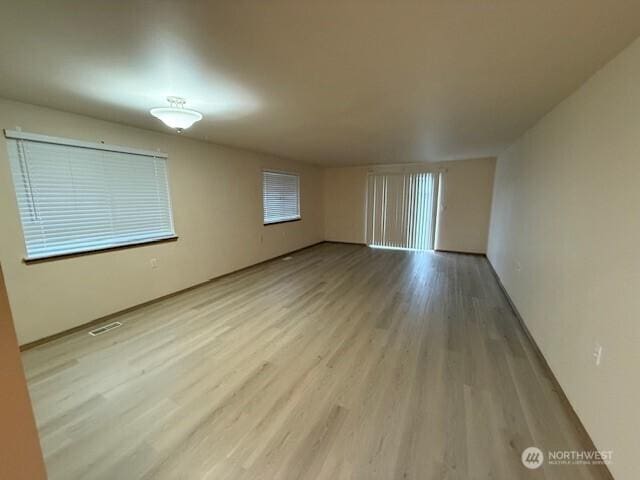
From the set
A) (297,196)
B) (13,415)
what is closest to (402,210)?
(297,196)

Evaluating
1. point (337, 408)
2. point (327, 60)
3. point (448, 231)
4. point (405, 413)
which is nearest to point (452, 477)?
point (405, 413)

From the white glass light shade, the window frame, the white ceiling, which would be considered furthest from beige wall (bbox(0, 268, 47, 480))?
the window frame

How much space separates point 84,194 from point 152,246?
0.91 metres

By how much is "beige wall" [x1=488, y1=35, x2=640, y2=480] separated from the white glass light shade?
2.79 m

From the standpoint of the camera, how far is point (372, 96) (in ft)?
6.96

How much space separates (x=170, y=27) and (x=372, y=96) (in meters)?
1.44

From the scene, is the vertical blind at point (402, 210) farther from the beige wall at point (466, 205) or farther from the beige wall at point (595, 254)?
→ the beige wall at point (595, 254)

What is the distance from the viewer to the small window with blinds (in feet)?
17.5

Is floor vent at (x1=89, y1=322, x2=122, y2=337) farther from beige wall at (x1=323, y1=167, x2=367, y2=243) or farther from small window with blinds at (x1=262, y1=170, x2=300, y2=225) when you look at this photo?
beige wall at (x1=323, y1=167, x2=367, y2=243)

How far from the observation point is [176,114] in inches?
83.4

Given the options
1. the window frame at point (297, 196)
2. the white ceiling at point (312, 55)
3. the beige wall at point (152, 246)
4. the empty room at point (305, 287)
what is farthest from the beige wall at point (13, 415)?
the window frame at point (297, 196)

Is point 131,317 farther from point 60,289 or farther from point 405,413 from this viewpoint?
point 405,413

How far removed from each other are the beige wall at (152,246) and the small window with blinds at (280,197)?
0.18 m

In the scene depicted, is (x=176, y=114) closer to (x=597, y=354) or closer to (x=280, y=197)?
(x=597, y=354)
